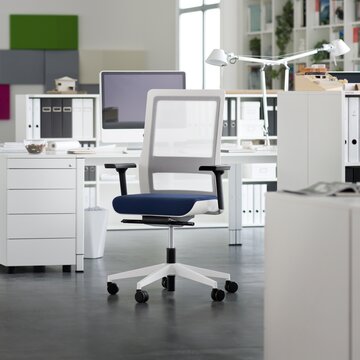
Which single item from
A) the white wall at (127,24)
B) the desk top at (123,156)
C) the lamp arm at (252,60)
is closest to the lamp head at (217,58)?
the lamp arm at (252,60)

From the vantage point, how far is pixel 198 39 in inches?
465

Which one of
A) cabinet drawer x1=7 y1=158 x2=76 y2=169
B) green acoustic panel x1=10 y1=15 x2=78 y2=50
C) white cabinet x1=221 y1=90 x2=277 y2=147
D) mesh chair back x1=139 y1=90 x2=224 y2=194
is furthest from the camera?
green acoustic panel x1=10 y1=15 x2=78 y2=50

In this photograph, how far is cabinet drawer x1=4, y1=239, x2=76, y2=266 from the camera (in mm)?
5805

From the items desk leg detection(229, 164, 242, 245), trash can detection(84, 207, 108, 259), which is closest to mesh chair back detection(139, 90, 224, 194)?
trash can detection(84, 207, 108, 259)

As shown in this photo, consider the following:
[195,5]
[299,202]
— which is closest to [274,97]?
[195,5]

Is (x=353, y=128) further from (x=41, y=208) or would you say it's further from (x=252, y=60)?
(x=41, y=208)

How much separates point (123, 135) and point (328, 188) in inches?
135

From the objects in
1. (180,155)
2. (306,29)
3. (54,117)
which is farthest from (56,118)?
(306,29)

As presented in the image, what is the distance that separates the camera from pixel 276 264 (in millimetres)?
3082

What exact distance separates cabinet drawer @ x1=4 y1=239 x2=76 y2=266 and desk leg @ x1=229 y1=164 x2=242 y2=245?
1.65 meters

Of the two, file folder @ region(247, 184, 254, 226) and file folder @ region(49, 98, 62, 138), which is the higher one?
file folder @ region(49, 98, 62, 138)

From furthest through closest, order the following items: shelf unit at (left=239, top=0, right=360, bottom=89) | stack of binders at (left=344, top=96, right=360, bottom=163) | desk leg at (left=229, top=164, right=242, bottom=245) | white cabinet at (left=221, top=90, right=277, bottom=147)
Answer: shelf unit at (left=239, top=0, right=360, bottom=89)
white cabinet at (left=221, top=90, right=277, bottom=147)
desk leg at (left=229, top=164, right=242, bottom=245)
stack of binders at (left=344, top=96, right=360, bottom=163)

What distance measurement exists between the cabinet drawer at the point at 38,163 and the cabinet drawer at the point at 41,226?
0.29 meters

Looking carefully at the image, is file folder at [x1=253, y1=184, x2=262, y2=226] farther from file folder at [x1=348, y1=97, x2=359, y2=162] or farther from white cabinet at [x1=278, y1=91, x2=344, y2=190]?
file folder at [x1=348, y1=97, x2=359, y2=162]
